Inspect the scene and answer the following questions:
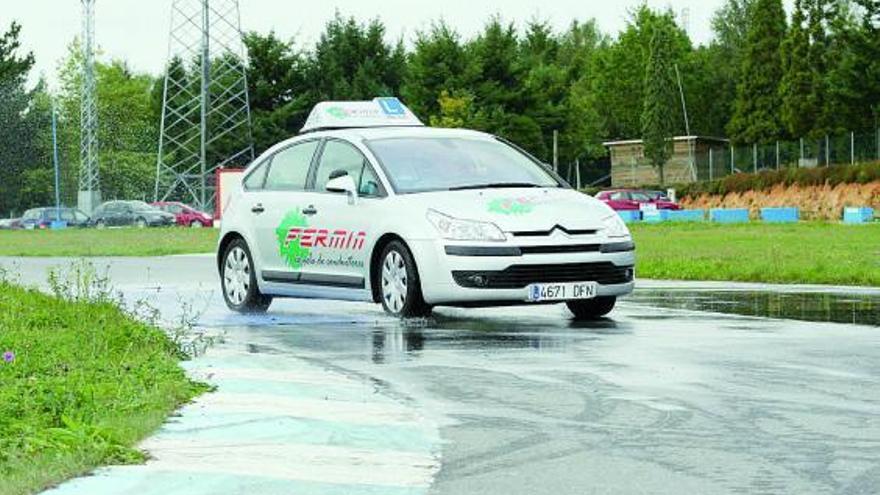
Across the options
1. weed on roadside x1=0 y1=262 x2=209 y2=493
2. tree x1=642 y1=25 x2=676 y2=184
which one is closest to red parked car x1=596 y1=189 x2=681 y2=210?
tree x1=642 y1=25 x2=676 y2=184

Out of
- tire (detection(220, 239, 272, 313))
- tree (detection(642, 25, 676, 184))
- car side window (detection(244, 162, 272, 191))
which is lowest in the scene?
tire (detection(220, 239, 272, 313))

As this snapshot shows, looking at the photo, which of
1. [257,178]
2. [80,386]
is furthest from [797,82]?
[80,386]

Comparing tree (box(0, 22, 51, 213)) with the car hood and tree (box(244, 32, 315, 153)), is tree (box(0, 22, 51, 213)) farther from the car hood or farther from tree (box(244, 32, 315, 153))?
the car hood

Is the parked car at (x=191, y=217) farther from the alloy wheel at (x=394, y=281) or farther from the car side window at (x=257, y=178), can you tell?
the alloy wheel at (x=394, y=281)

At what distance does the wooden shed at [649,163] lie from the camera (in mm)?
96375

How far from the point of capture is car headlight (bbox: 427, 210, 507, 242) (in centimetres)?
1379

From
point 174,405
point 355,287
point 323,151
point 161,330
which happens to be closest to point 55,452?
point 174,405

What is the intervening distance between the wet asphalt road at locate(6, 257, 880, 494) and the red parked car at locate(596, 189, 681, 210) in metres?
60.6

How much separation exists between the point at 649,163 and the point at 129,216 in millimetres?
32901

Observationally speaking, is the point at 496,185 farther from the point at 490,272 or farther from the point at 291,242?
the point at 291,242

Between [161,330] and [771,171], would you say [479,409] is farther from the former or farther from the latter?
[771,171]

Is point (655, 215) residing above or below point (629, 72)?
below

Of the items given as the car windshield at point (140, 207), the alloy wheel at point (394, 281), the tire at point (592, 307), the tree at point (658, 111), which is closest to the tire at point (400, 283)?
the alloy wheel at point (394, 281)

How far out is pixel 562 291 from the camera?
548 inches
